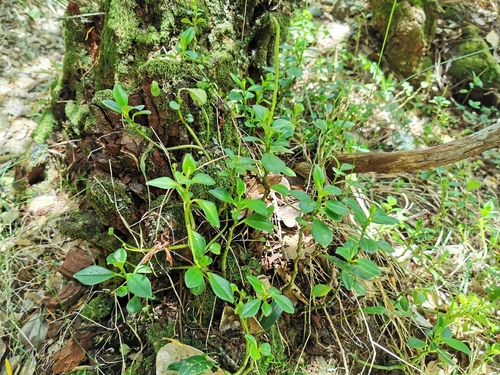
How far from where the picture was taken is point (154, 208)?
1.22 m

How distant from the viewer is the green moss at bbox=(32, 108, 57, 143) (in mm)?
2025

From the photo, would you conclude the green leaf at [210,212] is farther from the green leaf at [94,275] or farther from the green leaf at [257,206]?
the green leaf at [94,275]

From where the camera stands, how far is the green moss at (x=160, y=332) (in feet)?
3.80

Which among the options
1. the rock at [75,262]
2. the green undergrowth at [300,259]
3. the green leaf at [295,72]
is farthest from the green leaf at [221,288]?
the green leaf at [295,72]

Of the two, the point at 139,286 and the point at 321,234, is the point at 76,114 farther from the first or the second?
the point at 321,234

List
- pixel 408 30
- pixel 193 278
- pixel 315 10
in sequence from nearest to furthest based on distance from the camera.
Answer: pixel 193 278 → pixel 408 30 → pixel 315 10

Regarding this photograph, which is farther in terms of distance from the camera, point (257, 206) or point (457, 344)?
point (457, 344)

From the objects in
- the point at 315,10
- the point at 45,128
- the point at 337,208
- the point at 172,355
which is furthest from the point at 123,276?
the point at 315,10

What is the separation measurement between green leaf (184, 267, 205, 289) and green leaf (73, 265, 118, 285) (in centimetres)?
20

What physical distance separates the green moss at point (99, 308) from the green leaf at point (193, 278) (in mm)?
501

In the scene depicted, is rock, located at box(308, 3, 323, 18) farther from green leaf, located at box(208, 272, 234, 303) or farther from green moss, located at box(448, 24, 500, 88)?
green leaf, located at box(208, 272, 234, 303)

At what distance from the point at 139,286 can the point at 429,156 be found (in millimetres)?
1090

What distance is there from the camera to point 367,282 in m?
1.41

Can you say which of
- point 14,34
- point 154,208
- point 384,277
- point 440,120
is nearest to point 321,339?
point 384,277
